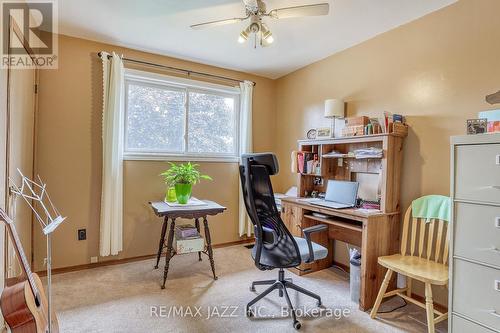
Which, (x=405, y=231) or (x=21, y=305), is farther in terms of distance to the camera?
(x=405, y=231)

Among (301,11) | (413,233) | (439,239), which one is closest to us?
(301,11)

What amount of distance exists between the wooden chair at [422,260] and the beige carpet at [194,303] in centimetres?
19

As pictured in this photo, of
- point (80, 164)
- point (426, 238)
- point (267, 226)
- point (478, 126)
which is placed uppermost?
point (478, 126)

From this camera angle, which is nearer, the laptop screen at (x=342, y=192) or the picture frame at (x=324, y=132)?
the laptop screen at (x=342, y=192)

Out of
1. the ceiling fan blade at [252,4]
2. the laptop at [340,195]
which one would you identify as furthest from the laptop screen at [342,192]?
the ceiling fan blade at [252,4]

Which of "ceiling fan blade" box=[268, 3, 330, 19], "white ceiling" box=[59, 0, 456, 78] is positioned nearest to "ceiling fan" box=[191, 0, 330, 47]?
"ceiling fan blade" box=[268, 3, 330, 19]

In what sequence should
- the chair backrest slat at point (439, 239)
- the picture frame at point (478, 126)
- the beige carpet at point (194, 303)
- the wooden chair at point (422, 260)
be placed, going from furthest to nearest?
the chair backrest slat at point (439, 239) < the beige carpet at point (194, 303) < the wooden chair at point (422, 260) < the picture frame at point (478, 126)

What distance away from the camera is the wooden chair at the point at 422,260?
5.95 ft

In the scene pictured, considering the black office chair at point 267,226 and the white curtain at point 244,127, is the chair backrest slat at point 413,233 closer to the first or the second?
the black office chair at point 267,226

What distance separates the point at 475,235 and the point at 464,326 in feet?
1.83

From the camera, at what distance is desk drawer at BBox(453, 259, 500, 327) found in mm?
1486

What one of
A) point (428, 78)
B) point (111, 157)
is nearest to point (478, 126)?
point (428, 78)

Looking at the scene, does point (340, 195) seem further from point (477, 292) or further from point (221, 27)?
point (221, 27)

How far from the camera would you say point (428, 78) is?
234 cm
